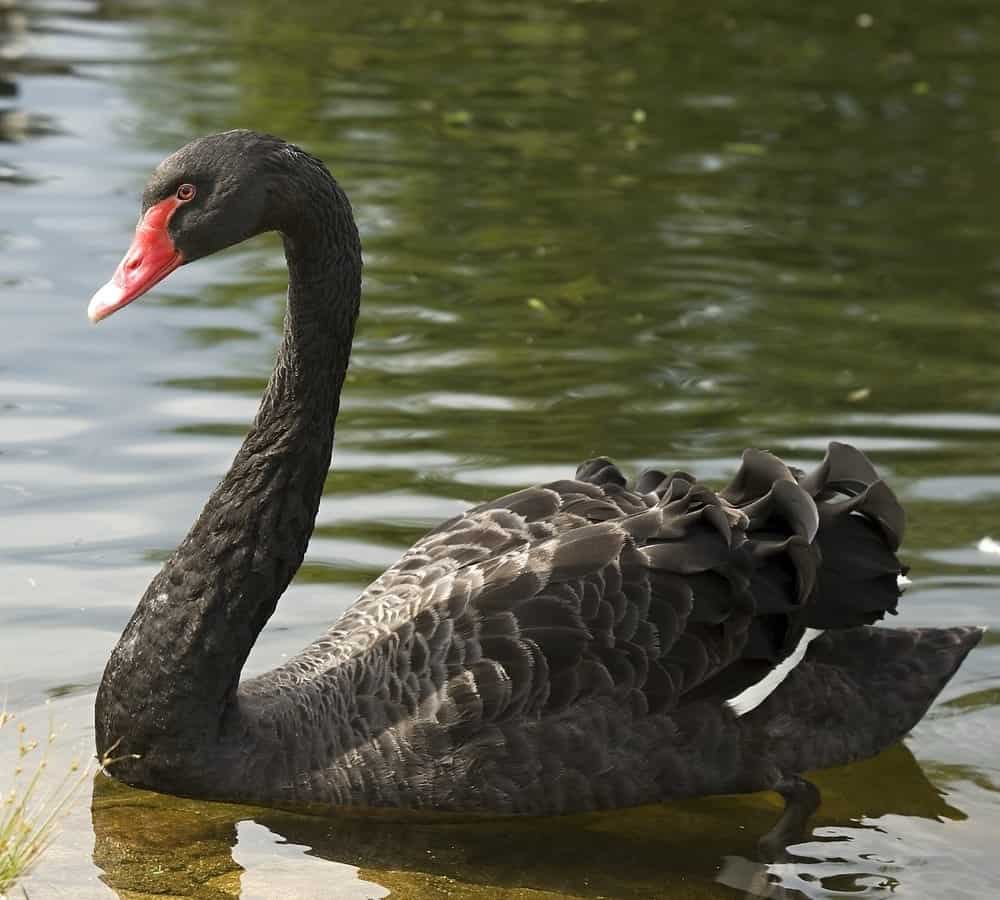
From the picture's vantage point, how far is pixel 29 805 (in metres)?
5.40

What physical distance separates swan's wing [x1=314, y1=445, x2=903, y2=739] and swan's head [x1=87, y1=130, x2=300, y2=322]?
1103 mm

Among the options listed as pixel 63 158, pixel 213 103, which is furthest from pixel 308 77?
pixel 63 158

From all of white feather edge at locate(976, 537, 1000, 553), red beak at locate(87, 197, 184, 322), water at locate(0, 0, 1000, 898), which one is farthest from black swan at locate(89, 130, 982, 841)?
white feather edge at locate(976, 537, 1000, 553)

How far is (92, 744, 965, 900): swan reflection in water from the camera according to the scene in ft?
17.2

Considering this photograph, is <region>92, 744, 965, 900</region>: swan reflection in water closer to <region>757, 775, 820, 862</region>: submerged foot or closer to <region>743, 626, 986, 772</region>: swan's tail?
<region>757, 775, 820, 862</region>: submerged foot

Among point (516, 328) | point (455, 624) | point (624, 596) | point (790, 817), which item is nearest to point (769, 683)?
point (790, 817)

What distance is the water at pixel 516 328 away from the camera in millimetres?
5629

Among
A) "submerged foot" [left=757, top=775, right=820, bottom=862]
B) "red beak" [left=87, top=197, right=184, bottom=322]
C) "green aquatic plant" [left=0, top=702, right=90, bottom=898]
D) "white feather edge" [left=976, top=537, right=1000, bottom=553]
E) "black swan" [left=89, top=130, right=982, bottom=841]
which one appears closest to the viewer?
"green aquatic plant" [left=0, top=702, right=90, bottom=898]

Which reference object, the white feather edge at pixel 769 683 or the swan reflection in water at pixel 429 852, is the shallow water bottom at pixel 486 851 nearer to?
the swan reflection in water at pixel 429 852

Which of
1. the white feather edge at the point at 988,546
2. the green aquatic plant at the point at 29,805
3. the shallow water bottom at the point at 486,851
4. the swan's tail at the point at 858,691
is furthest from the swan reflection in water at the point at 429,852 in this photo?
the white feather edge at the point at 988,546

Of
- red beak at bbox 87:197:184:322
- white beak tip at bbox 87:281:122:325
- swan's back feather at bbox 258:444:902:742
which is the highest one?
red beak at bbox 87:197:184:322

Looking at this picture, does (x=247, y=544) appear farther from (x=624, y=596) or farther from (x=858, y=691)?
(x=858, y=691)

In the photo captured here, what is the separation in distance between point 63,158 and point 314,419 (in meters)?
6.95

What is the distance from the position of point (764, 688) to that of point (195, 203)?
2032mm
